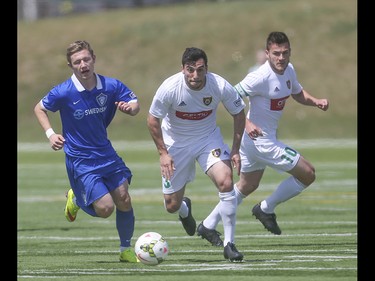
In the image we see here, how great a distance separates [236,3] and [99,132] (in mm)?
41028

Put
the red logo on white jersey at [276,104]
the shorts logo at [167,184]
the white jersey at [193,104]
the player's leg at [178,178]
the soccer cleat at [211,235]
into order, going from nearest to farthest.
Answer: the white jersey at [193,104]
the player's leg at [178,178]
the shorts logo at [167,184]
the soccer cleat at [211,235]
the red logo on white jersey at [276,104]

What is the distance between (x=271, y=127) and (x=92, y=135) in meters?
2.82

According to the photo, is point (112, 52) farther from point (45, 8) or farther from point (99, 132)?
point (99, 132)

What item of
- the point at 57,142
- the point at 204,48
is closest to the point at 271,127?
the point at 57,142

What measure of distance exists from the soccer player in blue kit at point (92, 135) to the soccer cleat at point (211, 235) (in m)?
1.50

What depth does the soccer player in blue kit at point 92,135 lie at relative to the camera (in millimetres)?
12195

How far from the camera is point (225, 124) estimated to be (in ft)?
136

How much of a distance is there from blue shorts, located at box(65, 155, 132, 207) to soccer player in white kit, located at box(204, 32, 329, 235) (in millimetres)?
1779

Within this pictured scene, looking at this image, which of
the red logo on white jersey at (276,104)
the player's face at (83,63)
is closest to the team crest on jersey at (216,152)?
the player's face at (83,63)

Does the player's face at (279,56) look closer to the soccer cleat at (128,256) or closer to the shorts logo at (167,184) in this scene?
the shorts logo at (167,184)

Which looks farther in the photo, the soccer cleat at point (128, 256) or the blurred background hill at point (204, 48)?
the blurred background hill at point (204, 48)

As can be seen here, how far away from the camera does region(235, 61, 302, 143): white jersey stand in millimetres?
13961

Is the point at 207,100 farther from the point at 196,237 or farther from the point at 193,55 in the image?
the point at 196,237
